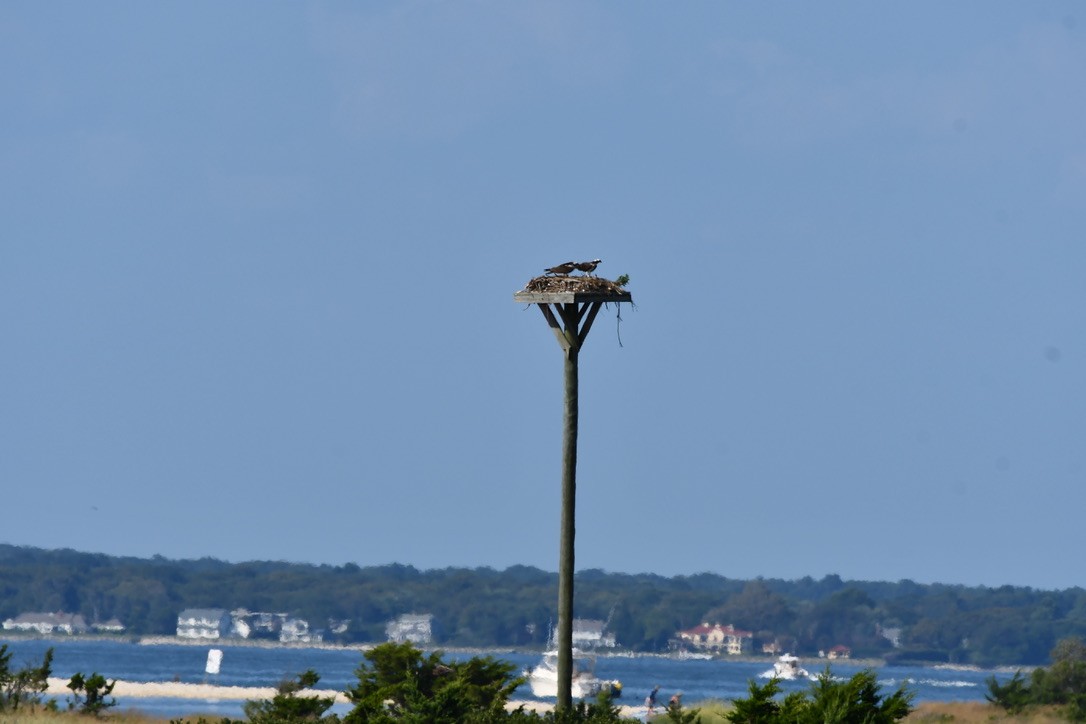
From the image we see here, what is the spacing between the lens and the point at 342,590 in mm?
199250

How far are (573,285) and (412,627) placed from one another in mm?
159244

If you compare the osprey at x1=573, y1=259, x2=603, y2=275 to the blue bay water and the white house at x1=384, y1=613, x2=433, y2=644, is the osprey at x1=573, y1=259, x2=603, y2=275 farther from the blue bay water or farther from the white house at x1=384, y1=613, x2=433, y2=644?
the white house at x1=384, y1=613, x2=433, y2=644

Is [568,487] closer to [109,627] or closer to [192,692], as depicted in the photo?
[192,692]

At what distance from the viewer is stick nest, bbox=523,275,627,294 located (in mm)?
21109

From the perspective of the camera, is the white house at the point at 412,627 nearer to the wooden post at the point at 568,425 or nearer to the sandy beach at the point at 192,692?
the sandy beach at the point at 192,692

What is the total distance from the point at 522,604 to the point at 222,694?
123m

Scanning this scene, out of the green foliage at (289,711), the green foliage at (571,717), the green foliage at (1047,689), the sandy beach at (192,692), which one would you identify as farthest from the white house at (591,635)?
the green foliage at (571,717)

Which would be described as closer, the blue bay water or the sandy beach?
the sandy beach

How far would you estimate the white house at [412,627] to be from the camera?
573 feet

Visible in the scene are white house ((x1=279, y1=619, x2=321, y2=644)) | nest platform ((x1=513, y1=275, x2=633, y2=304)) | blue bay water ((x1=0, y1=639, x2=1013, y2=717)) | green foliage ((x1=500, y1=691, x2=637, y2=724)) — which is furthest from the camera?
white house ((x1=279, y1=619, x2=321, y2=644))

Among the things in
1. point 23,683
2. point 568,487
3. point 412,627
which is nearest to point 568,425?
point 568,487

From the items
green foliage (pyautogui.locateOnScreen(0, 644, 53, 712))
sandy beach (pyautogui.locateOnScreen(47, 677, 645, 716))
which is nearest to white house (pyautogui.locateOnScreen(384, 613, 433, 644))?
sandy beach (pyautogui.locateOnScreen(47, 677, 645, 716))

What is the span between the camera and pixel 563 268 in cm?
2161

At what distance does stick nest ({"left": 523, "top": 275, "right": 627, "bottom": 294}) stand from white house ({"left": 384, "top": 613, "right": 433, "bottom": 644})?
150946 millimetres
